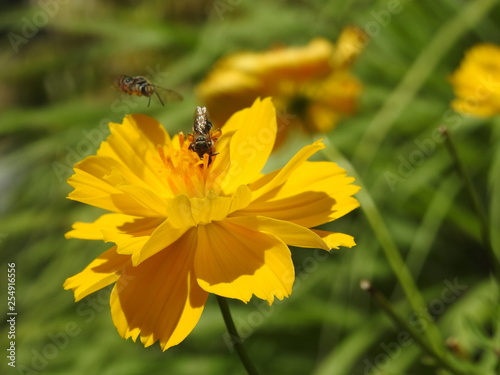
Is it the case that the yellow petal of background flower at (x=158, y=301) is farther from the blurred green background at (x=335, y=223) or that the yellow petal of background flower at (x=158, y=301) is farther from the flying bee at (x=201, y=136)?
the blurred green background at (x=335, y=223)

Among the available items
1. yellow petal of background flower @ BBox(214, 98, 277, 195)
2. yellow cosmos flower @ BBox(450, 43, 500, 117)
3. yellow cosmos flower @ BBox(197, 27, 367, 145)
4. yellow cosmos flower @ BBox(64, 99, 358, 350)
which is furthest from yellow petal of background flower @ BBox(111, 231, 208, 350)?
yellow cosmos flower @ BBox(197, 27, 367, 145)

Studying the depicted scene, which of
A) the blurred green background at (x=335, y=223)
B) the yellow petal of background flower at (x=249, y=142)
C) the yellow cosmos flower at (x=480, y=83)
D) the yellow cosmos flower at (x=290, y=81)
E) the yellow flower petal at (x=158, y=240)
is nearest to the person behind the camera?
the yellow flower petal at (x=158, y=240)

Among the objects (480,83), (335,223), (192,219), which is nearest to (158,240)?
(192,219)

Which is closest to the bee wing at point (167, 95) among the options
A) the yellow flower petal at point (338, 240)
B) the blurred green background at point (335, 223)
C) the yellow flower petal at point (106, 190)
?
the yellow flower petal at point (106, 190)

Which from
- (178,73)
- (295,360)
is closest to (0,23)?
(178,73)

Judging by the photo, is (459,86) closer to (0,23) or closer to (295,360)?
(295,360)

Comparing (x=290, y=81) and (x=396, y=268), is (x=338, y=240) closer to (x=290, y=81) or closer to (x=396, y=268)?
(x=396, y=268)
